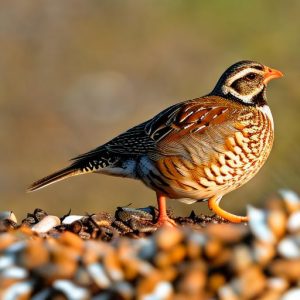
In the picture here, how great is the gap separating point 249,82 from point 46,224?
15.6ft

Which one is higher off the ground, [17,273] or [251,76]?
[17,273]

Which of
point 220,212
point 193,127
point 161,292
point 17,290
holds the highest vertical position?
point 161,292

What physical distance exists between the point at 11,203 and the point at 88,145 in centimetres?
334

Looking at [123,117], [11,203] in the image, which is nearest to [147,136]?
[11,203]

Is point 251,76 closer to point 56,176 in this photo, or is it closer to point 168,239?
point 56,176

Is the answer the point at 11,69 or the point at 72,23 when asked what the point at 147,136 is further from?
the point at 72,23

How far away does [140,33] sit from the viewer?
2394 cm

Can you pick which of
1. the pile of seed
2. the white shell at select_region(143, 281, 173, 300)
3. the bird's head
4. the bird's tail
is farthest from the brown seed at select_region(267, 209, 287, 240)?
the bird's head

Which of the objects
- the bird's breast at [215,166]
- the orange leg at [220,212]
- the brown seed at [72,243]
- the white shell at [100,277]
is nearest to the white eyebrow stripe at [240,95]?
the bird's breast at [215,166]

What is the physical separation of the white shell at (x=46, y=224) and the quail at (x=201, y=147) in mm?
3116

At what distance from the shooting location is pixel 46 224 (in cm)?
455

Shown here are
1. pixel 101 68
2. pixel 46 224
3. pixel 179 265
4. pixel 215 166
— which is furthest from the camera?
pixel 101 68

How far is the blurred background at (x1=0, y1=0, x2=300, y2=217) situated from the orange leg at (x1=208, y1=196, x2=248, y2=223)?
5251mm

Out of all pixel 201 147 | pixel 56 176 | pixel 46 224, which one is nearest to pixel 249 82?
pixel 201 147
